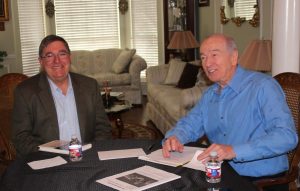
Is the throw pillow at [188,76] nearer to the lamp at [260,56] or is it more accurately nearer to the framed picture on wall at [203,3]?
the framed picture on wall at [203,3]

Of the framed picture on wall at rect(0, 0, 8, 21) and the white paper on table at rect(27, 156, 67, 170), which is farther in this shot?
the framed picture on wall at rect(0, 0, 8, 21)

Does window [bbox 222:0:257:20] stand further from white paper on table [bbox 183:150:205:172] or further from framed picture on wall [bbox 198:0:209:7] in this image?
white paper on table [bbox 183:150:205:172]

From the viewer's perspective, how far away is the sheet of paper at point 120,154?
203cm

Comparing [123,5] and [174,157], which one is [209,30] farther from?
[174,157]

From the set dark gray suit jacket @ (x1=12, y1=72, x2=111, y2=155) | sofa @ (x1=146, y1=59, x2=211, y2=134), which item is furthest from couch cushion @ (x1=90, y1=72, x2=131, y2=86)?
dark gray suit jacket @ (x1=12, y1=72, x2=111, y2=155)

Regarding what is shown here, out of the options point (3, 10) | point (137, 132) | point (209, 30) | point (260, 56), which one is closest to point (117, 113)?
point (137, 132)

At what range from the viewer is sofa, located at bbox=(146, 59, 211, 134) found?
13.6 feet

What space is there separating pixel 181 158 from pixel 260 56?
1.79 meters

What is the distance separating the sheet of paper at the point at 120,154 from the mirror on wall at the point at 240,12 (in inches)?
127

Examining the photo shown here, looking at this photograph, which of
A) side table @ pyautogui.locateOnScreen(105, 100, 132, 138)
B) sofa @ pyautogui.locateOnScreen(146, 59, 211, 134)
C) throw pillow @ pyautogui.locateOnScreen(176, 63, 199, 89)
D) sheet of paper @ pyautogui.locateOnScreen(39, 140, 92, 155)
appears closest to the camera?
sheet of paper @ pyautogui.locateOnScreen(39, 140, 92, 155)

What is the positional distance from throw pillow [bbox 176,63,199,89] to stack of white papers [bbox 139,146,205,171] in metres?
3.50

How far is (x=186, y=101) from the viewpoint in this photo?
412 centimetres

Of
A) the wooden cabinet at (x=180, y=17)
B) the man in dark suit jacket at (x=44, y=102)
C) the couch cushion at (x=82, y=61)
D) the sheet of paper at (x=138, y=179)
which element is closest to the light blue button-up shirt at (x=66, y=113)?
the man in dark suit jacket at (x=44, y=102)

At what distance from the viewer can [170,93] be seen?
5344 mm
